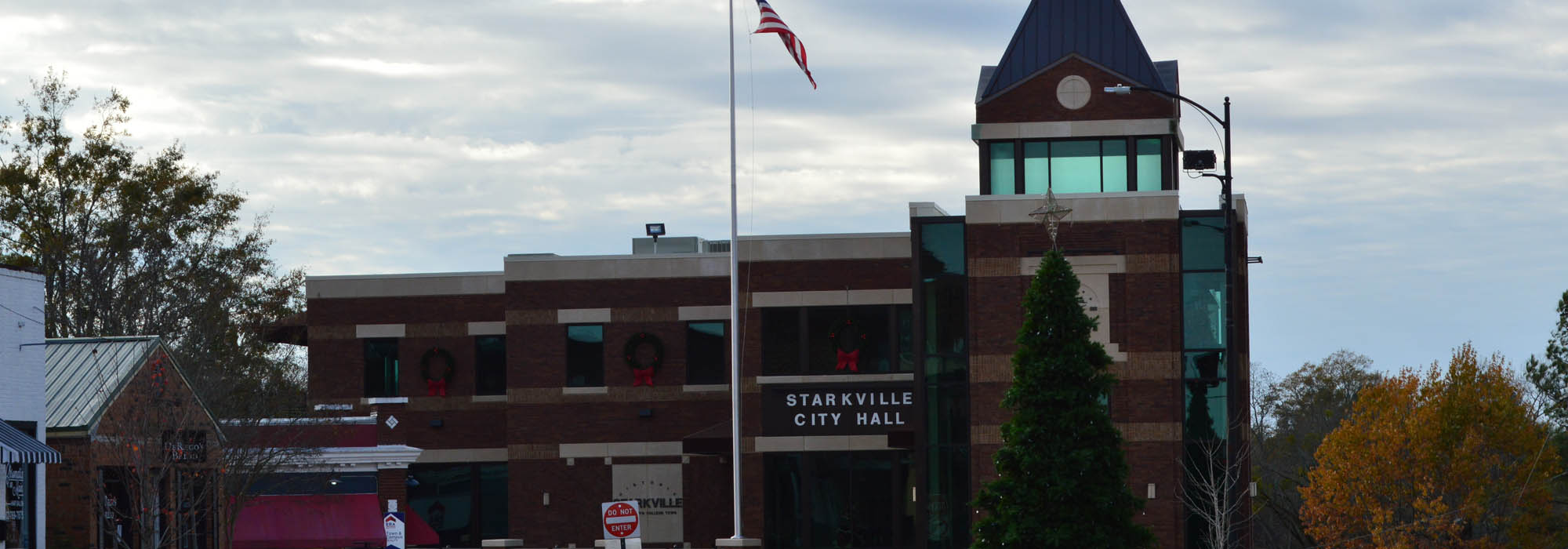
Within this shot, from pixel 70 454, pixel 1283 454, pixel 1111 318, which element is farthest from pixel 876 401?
pixel 1283 454

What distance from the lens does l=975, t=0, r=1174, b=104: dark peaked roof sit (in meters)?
43.3

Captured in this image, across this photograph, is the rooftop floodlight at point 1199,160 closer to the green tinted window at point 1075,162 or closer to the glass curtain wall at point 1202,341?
the glass curtain wall at point 1202,341

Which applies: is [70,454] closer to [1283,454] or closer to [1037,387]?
[1037,387]

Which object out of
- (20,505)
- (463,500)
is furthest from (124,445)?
(463,500)

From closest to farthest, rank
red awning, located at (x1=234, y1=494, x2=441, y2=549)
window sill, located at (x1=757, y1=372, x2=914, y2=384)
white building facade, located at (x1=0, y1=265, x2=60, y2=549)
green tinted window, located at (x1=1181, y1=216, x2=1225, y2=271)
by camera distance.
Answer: white building facade, located at (x1=0, y1=265, x2=60, y2=549) < green tinted window, located at (x1=1181, y1=216, x2=1225, y2=271) < red awning, located at (x1=234, y1=494, x2=441, y2=549) < window sill, located at (x1=757, y1=372, x2=914, y2=384)

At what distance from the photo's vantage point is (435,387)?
164 feet

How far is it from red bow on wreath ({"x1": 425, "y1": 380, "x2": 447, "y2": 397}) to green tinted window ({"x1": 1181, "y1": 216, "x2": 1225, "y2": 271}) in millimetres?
21704

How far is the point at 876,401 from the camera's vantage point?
42.9 meters

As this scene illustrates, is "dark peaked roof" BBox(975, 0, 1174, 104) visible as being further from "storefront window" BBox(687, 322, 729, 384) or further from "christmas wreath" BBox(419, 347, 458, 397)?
"christmas wreath" BBox(419, 347, 458, 397)

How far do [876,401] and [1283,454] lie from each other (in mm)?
35508

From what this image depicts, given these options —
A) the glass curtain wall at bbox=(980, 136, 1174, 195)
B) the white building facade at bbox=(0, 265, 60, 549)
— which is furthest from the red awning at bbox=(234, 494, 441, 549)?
the glass curtain wall at bbox=(980, 136, 1174, 195)

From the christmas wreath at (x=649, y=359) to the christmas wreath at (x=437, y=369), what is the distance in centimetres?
574

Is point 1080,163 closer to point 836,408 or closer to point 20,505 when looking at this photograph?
point 836,408

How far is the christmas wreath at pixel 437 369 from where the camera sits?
164 ft
